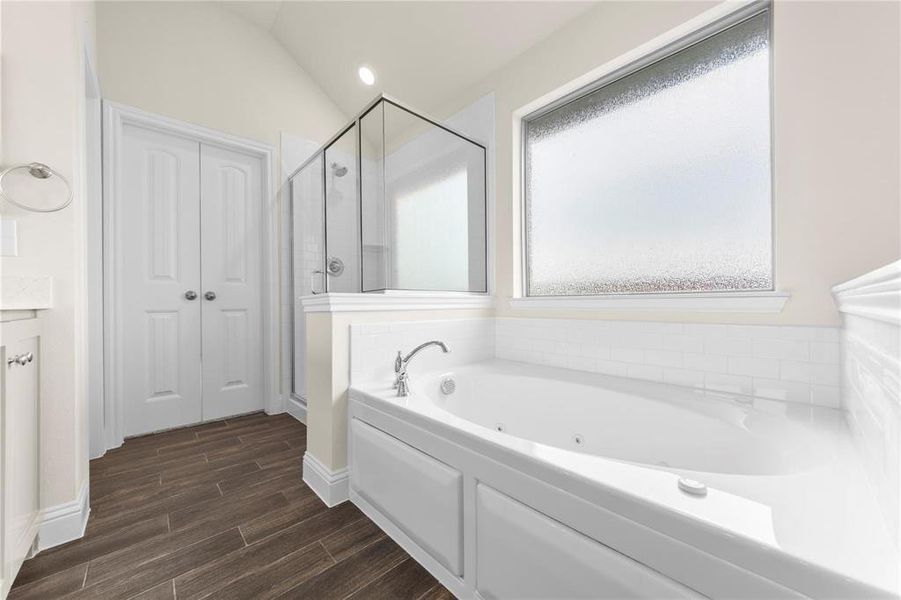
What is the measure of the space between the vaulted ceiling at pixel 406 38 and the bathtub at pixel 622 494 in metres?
1.93

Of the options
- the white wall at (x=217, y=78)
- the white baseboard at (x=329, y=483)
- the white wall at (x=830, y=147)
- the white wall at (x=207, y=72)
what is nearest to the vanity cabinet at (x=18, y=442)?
the white baseboard at (x=329, y=483)

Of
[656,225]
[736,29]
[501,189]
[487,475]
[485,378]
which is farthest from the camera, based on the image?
[501,189]

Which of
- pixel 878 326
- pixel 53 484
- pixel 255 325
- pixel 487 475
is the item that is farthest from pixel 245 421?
pixel 878 326

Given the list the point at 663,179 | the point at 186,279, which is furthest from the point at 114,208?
the point at 663,179

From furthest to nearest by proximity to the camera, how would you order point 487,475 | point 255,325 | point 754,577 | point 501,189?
1. point 255,325
2. point 501,189
3. point 487,475
4. point 754,577

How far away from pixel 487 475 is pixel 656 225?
146cm

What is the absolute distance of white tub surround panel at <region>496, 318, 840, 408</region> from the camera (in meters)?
1.30

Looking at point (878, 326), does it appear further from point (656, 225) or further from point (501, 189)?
point (501, 189)

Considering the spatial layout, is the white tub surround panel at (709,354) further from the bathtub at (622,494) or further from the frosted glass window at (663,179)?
the frosted glass window at (663,179)

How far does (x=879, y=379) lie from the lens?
756 mm

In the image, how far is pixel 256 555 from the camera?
129cm

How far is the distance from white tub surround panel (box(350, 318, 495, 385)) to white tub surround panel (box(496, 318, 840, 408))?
1.25 ft

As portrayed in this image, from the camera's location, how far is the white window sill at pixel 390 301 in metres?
1.66

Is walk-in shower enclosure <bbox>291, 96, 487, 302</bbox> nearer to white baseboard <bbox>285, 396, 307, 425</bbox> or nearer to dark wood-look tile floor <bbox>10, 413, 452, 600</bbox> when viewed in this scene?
white baseboard <bbox>285, 396, 307, 425</bbox>
